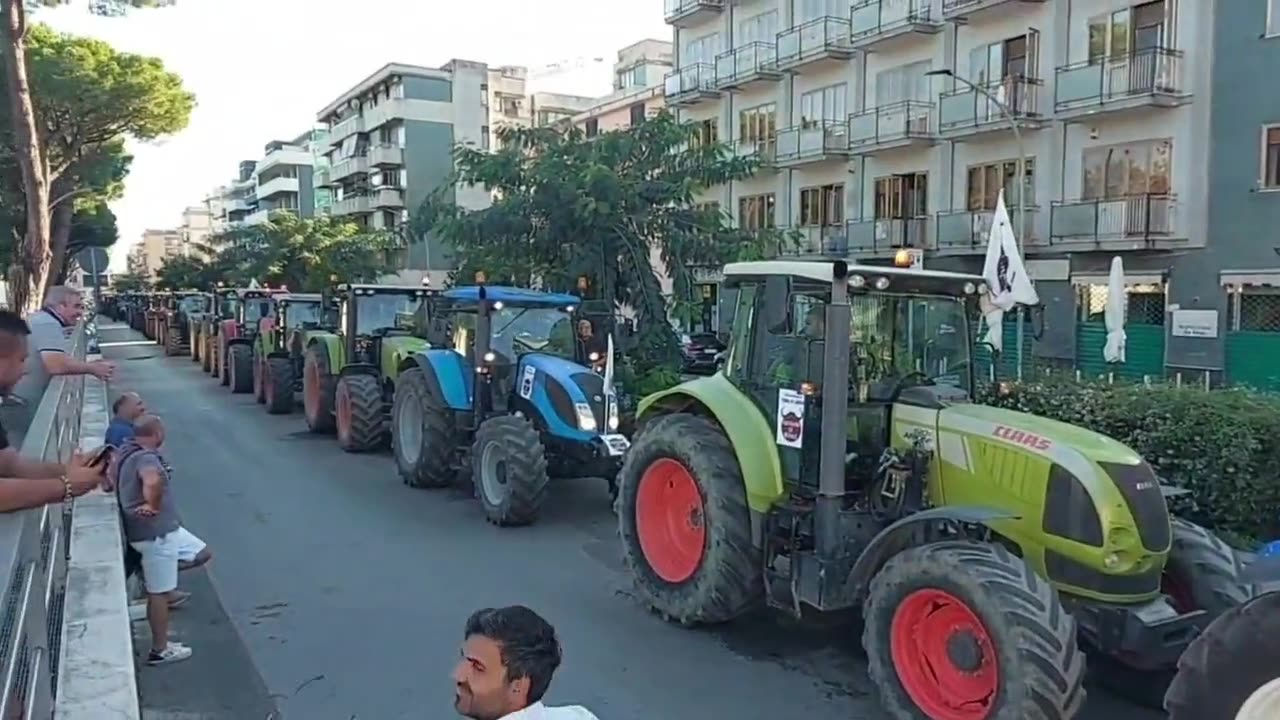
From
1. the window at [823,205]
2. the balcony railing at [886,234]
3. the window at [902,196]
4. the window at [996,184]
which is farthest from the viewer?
the window at [823,205]

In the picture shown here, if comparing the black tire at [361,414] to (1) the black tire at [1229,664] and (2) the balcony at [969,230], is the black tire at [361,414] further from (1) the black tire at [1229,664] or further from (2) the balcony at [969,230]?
(2) the balcony at [969,230]

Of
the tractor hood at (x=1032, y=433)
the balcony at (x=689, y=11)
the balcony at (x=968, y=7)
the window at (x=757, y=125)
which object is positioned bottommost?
the tractor hood at (x=1032, y=433)

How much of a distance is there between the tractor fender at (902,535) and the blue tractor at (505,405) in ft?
12.5

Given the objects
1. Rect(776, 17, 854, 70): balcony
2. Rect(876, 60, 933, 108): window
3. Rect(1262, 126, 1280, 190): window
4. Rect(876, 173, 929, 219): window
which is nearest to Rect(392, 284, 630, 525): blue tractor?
Rect(1262, 126, 1280, 190): window

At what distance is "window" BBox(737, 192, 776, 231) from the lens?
31.3m

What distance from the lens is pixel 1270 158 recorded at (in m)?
19.5

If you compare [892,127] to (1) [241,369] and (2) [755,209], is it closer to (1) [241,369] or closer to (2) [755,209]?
(2) [755,209]

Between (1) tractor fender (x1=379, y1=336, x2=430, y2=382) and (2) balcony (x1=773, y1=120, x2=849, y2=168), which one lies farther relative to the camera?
(2) balcony (x1=773, y1=120, x2=849, y2=168)

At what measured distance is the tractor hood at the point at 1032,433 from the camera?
14.2 feet

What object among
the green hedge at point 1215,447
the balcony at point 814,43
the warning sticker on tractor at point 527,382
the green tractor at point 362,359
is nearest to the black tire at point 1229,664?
the green hedge at point 1215,447

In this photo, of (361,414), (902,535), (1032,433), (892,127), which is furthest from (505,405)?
(892,127)

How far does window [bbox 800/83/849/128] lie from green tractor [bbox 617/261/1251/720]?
24176 mm

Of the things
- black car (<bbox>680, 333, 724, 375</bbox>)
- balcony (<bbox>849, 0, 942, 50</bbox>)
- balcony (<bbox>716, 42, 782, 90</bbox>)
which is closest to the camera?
black car (<bbox>680, 333, 724, 375</bbox>)

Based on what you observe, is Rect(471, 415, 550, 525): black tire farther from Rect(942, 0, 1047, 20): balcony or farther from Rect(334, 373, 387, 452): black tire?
Rect(942, 0, 1047, 20): balcony
